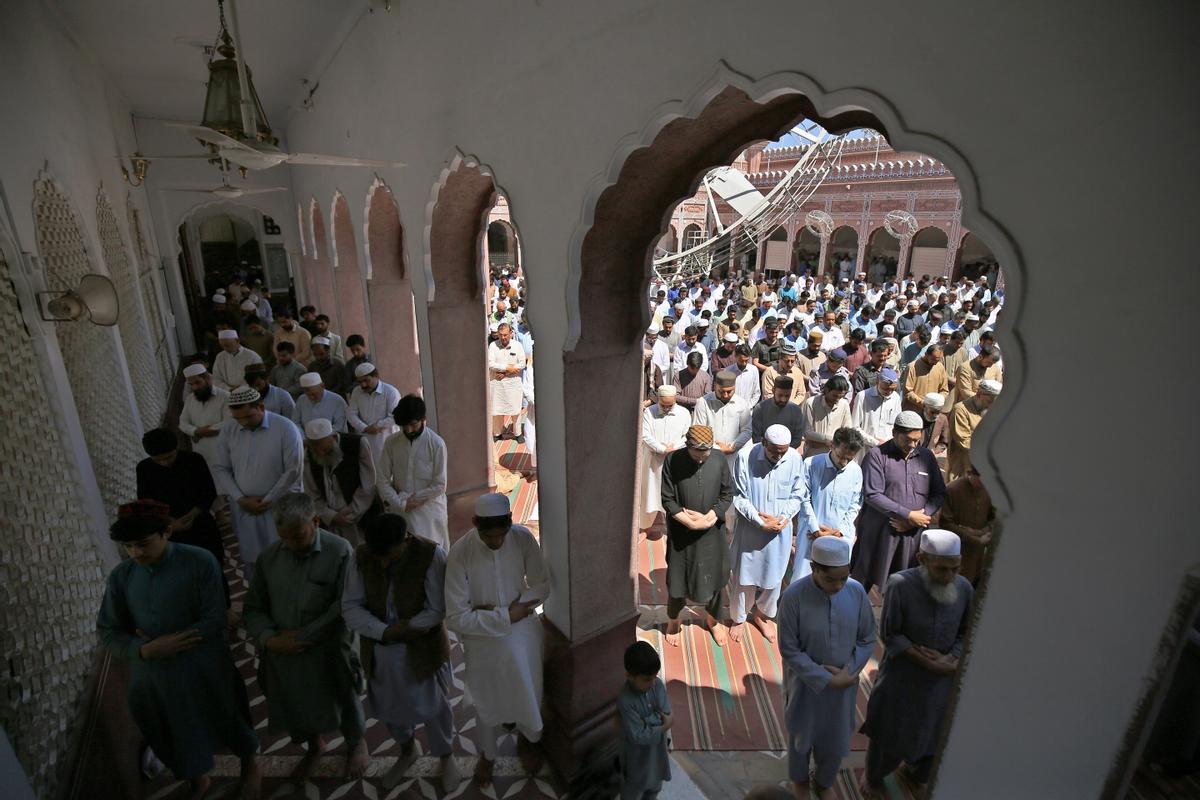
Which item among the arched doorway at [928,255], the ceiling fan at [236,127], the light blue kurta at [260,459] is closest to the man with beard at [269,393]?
the light blue kurta at [260,459]

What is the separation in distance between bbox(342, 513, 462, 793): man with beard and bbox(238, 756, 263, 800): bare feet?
0.63m

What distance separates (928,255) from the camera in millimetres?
20234

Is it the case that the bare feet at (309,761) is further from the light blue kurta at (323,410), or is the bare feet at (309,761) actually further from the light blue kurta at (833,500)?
the light blue kurta at (833,500)

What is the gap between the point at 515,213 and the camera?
2982mm

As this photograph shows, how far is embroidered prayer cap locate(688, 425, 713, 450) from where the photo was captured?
147 inches

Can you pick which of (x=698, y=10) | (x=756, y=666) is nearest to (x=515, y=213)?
Result: (x=698, y=10)

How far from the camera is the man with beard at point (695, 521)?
3818 millimetres

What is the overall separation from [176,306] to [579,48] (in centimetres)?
1196

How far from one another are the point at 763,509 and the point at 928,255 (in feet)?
64.7

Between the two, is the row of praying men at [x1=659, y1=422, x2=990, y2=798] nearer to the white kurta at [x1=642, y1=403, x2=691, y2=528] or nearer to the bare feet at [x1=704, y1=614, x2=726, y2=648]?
the bare feet at [x1=704, y1=614, x2=726, y2=648]

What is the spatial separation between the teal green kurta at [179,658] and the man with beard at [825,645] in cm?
253

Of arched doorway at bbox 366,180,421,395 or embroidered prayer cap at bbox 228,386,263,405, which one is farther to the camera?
arched doorway at bbox 366,180,421,395

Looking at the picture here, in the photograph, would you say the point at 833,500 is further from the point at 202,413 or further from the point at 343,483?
the point at 202,413

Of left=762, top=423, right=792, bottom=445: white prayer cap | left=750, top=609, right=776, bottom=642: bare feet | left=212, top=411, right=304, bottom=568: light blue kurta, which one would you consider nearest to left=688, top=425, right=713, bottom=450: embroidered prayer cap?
left=762, top=423, right=792, bottom=445: white prayer cap
